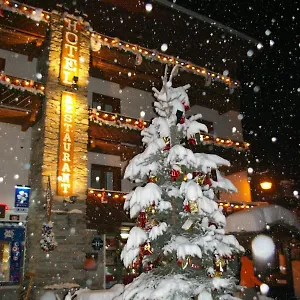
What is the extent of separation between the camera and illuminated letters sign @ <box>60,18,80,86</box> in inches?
584

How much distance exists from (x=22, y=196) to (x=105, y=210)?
11.3ft

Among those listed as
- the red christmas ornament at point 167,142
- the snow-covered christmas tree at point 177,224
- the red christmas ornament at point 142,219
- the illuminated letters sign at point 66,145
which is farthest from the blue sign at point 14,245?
the red christmas ornament at point 167,142

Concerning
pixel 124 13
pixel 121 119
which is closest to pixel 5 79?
pixel 121 119

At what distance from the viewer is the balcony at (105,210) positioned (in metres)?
14.5

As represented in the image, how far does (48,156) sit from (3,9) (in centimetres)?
593

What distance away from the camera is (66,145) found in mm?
13953

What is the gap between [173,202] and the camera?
289 inches

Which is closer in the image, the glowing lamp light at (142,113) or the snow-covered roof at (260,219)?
the snow-covered roof at (260,219)

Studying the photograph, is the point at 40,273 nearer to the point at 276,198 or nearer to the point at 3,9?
the point at 3,9

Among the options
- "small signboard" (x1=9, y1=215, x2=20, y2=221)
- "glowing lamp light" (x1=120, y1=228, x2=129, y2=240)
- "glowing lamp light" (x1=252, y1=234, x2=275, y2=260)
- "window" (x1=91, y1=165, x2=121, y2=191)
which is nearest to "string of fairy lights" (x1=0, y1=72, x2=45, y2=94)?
"window" (x1=91, y1=165, x2=121, y2=191)

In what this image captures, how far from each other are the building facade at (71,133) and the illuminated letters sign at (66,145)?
0.13 ft

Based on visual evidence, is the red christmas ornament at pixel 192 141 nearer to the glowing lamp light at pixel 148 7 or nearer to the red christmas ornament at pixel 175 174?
the red christmas ornament at pixel 175 174

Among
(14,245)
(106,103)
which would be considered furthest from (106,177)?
(14,245)

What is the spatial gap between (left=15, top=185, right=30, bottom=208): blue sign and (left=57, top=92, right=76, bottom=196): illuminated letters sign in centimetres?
150
